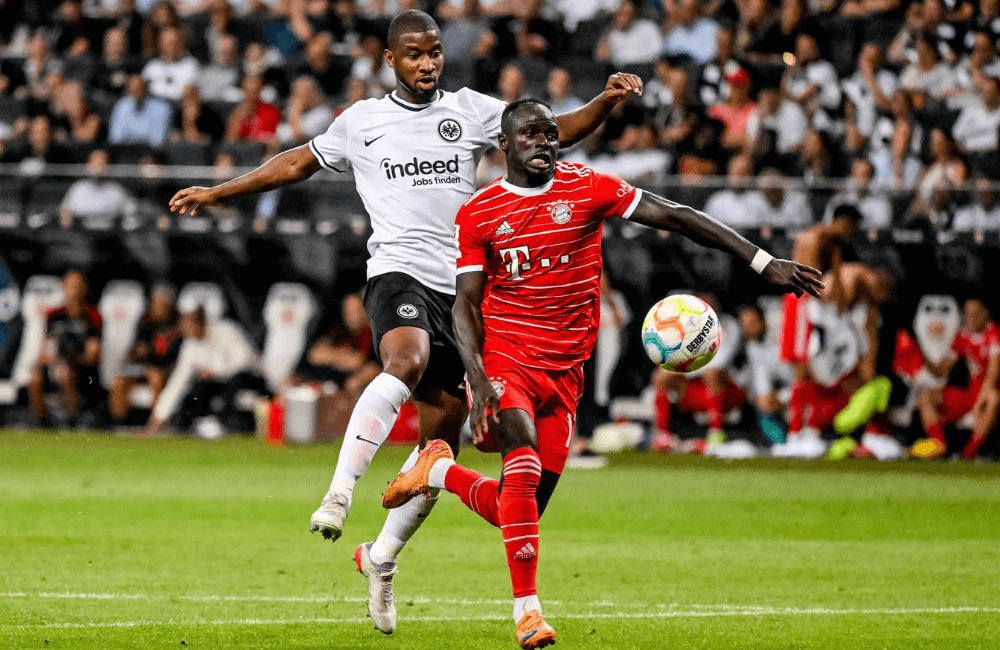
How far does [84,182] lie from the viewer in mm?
16922

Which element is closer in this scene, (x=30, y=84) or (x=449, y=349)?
(x=449, y=349)

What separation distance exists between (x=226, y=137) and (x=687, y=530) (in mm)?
9783

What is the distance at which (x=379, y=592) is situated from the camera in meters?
6.96

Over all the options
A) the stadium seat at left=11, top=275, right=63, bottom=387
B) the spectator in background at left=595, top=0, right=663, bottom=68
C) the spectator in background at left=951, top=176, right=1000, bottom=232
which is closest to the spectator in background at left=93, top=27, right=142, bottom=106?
the stadium seat at left=11, top=275, right=63, bottom=387

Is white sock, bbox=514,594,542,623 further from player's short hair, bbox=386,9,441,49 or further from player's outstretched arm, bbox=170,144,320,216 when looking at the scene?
player's short hair, bbox=386,9,441,49

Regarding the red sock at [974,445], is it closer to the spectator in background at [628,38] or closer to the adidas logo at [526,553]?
the spectator in background at [628,38]

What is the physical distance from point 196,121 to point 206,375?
335cm

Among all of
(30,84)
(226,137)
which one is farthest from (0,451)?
(30,84)

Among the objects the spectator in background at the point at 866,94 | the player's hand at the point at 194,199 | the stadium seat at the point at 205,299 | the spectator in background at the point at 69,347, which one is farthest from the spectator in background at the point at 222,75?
the player's hand at the point at 194,199

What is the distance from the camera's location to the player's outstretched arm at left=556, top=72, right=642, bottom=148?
7004 millimetres

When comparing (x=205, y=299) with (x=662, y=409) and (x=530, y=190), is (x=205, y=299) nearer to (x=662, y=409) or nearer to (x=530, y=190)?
(x=662, y=409)

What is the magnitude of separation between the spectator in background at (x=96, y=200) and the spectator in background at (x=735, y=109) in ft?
22.6

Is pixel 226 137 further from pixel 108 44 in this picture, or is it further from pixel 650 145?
pixel 650 145

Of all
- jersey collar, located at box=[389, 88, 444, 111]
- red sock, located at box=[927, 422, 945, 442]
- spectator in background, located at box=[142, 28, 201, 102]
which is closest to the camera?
jersey collar, located at box=[389, 88, 444, 111]
